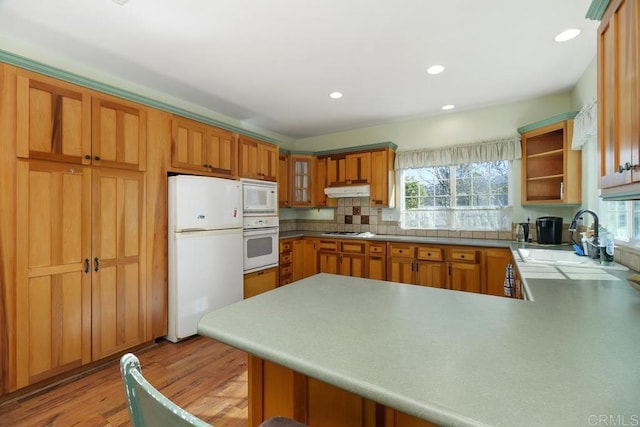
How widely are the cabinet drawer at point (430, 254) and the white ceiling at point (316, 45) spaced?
5.78 feet

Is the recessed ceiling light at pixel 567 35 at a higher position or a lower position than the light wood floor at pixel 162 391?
higher

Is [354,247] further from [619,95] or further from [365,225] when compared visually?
[619,95]

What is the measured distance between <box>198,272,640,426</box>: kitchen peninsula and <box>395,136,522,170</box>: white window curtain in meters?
2.46

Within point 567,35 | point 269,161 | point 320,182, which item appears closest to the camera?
point 567,35

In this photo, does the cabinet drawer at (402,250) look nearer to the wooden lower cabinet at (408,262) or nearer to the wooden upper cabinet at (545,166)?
the wooden lower cabinet at (408,262)

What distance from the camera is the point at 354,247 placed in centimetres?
400

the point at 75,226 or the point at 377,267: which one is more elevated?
the point at 75,226

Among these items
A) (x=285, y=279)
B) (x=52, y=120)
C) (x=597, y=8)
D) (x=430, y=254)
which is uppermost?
(x=597, y=8)

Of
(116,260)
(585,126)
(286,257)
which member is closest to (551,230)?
(585,126)

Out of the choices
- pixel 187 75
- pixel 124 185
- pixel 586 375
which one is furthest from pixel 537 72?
pixel 124 185

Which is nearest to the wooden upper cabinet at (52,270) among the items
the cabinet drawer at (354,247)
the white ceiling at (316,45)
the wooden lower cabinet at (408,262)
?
the white ceiling at (316,45)

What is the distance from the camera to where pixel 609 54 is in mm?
1226

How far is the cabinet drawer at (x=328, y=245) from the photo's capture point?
4148 millimetres

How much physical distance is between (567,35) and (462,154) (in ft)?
5.62
